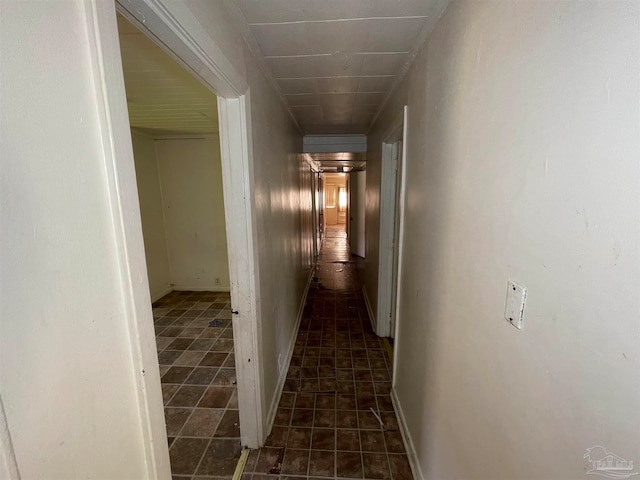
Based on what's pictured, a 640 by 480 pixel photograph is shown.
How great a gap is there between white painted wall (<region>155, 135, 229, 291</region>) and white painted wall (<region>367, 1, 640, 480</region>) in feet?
11.7

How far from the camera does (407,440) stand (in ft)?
5.53

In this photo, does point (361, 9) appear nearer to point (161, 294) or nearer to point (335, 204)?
point (161, 294)

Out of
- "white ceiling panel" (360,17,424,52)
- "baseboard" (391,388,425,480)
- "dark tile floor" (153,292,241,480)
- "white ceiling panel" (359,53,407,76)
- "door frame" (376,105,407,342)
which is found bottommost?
"dark tile floor" (153,292,241,480)

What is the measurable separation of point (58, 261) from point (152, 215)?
13.2ft

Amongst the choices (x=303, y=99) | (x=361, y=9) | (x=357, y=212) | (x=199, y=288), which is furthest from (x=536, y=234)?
(x=357, y=212)

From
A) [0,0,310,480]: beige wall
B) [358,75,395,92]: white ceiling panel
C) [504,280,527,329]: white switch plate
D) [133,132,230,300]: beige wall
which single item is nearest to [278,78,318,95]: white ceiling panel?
[358,75,395,92]: white ceiling panel

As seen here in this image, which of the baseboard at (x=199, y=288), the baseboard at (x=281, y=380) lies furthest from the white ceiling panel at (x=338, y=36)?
the baseboard at (x=199, y=288)

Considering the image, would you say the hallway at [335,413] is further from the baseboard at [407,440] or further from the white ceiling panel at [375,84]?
the white ceiling panel at [375,84]

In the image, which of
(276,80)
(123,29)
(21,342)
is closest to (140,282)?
(21,342)

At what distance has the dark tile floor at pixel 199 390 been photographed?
1.66 metres

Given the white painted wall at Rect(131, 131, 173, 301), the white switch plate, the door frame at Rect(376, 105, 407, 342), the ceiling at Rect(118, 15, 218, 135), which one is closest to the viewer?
the white switch plate

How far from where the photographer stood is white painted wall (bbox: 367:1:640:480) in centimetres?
48

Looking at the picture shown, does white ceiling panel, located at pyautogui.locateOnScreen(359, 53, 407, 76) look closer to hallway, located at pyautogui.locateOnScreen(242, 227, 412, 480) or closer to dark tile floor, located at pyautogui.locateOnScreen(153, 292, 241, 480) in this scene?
hallway, located at pyautogui.locateOnScreen(242, 227, 412, 480)

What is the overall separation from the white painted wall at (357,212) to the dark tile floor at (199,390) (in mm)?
3751
